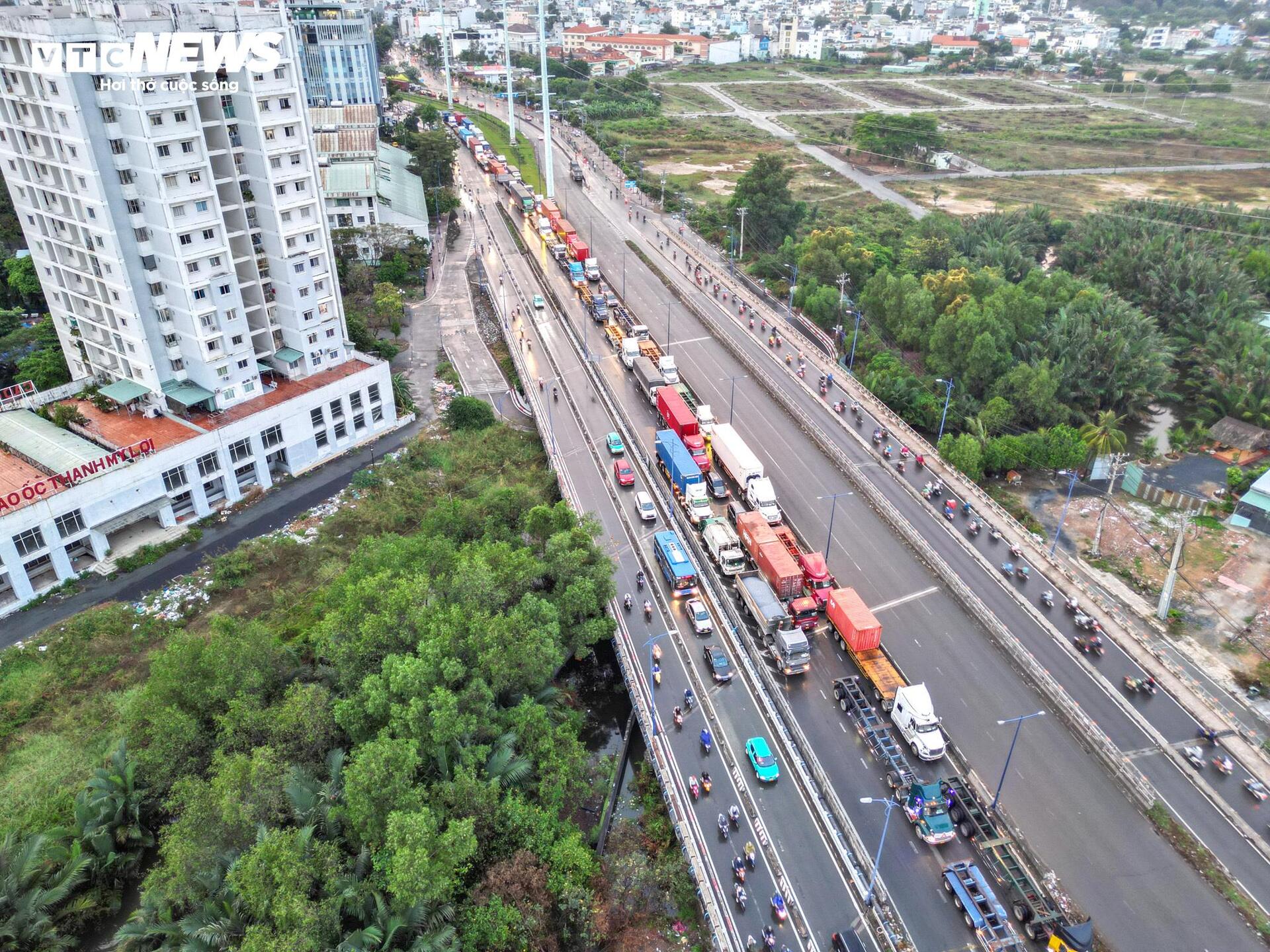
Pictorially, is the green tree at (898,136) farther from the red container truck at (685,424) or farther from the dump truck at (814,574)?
the dump truck at (814,574)

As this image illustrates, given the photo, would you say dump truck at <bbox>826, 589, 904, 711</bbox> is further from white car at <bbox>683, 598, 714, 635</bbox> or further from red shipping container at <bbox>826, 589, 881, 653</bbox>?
white car at <bbox>683, 598, 714, 635</bbox>

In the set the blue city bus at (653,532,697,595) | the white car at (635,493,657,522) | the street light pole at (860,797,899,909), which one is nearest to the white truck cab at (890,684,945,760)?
the street light pole at (860,797,899,909)

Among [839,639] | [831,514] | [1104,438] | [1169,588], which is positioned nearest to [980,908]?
[839,639]

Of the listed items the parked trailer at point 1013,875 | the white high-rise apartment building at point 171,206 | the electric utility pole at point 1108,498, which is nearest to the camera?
the parked trailer at point 1013,875

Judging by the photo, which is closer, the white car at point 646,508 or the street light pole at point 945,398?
the white car at point 646,508

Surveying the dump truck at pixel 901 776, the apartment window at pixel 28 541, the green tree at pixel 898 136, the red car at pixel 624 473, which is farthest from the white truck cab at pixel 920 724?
the green tree at pixel 898 136

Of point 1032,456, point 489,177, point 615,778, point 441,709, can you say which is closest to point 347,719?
point 441,709

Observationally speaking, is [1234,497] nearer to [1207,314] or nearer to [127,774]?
[1207,314]
